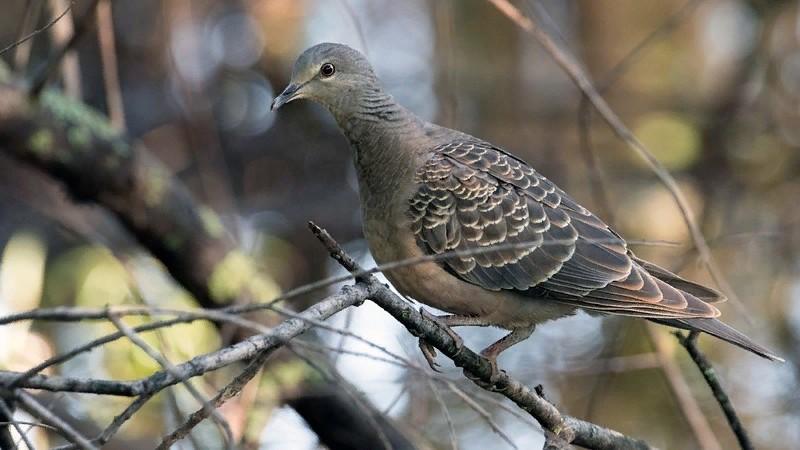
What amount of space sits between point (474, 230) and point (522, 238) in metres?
0.19

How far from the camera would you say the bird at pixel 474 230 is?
385 cm

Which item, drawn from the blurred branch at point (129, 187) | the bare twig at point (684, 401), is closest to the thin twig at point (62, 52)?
the blurred branch at point (129, 187)

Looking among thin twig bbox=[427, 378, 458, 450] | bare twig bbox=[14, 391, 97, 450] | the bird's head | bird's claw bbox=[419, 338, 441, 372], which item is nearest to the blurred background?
the bird's head

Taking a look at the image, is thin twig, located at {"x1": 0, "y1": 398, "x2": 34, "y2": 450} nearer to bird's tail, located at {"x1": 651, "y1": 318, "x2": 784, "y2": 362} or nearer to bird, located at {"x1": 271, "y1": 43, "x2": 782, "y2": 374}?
bird, located at {"x1": 271, "y1": 43, "x2": 782, "y2": 374}

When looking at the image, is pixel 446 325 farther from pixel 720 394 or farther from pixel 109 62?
pixel 109 62

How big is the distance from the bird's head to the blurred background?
107 cm

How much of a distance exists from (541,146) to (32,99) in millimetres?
4311

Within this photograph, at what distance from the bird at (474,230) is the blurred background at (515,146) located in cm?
114

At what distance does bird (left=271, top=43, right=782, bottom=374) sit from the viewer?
385 cm

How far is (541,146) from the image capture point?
8000mm

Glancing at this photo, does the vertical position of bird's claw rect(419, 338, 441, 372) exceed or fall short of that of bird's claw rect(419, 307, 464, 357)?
it exceeds it

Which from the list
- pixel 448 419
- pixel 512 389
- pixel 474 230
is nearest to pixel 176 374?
pixel 448 419

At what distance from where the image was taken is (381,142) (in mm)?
4141

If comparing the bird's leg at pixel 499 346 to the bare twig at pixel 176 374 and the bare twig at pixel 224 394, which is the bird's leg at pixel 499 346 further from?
the bare twig at pixel 176 374
